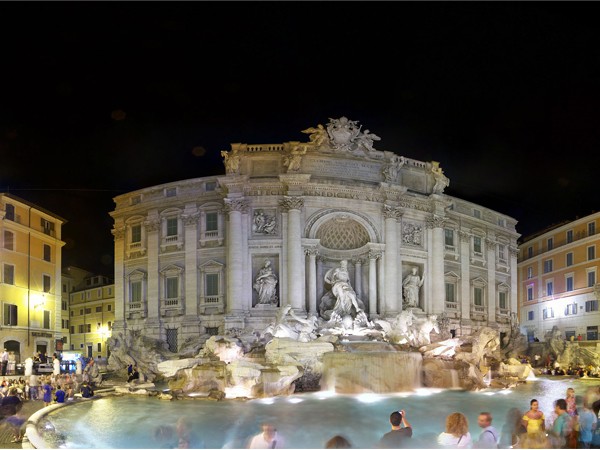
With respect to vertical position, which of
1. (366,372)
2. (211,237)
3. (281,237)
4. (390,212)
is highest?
(390,212)

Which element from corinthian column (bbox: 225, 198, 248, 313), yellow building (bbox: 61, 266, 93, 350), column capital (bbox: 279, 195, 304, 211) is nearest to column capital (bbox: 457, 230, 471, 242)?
column capital (bbox: 279, 195, 304, 211)

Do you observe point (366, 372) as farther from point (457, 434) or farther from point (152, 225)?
point (152, 225)

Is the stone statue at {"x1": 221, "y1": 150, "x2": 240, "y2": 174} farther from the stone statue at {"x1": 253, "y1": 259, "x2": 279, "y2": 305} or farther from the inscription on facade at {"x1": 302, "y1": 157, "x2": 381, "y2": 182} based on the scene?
the stone statue at {"x1": 253, "y1": 259, "x2": 279, "y2": 305}

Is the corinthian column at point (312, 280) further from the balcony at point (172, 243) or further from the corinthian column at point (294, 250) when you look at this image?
the balcony at point (172, 243)

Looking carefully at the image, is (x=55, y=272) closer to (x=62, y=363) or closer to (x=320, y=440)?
(x=62, y=363)

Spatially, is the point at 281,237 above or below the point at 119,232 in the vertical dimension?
below

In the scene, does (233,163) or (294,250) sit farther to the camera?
(233,163)

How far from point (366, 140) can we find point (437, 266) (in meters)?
9.29

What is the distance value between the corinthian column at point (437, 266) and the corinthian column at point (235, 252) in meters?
12.4

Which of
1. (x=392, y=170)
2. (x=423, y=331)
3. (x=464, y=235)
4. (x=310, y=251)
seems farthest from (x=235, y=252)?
(x=464, y=235)

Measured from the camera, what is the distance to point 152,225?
36.4 m

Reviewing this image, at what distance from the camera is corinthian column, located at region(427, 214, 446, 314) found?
37344mm

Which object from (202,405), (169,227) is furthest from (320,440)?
(169,227)

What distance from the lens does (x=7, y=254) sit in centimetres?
3691
